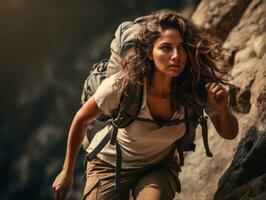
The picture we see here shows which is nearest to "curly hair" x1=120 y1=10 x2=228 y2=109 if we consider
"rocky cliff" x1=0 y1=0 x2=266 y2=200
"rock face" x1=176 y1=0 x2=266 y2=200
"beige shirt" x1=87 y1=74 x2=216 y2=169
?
"beige shirt" x1=87 y1=74 x2=216 y2=169

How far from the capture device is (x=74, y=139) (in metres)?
3.72

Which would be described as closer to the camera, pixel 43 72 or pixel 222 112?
pixel 222 112

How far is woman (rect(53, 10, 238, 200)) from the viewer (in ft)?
11.4

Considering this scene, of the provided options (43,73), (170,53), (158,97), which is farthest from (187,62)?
(43,73)

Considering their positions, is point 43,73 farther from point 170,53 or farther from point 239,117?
point 170,53

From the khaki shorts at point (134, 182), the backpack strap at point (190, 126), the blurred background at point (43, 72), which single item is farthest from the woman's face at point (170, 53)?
the blurred background at point (43, 72)

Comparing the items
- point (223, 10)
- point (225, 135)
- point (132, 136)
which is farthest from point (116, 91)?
point (223, 10)

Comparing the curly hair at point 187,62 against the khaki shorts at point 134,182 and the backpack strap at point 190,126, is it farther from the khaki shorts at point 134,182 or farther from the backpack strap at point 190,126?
the khaki shorts at point 134,182

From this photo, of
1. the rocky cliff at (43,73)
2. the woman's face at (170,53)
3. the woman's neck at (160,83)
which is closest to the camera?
the woman's face at (170,53)

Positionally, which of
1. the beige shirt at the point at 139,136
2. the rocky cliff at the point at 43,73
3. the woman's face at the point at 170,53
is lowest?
the rocky cliff at the point at 43,73

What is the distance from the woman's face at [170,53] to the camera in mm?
3428

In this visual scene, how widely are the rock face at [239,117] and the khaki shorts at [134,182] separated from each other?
50 centimetres

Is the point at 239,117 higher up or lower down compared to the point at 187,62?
lower down

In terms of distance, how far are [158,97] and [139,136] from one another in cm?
29
